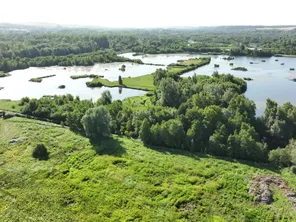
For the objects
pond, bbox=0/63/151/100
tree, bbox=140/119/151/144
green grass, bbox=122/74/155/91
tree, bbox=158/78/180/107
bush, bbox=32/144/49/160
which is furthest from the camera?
green grass, bbox=122/74/155/91

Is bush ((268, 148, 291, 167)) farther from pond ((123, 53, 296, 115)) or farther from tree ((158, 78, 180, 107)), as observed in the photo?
tree ((158, 78, 180, 107))

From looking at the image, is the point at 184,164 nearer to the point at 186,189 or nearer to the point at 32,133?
the point at 186,189

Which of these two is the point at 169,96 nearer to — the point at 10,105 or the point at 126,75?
the point at 10,105

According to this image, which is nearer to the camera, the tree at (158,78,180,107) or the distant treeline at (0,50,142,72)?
the tree at (158,78,180,107)

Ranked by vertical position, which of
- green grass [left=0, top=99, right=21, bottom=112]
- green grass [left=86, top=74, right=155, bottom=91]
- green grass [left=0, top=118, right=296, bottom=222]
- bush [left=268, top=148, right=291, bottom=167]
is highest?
green grass [left=86, top=74, right=155, bottom=91]

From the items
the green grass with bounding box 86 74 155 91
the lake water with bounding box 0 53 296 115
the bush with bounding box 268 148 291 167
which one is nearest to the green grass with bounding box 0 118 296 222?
the bush with bounding box 268 148 291 167

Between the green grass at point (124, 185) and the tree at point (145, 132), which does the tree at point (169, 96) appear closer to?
the tree at point (145, 132)

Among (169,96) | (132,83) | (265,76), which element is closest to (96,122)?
(169,96)

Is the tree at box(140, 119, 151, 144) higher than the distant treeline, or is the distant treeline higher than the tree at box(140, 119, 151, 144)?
the distant treeline
